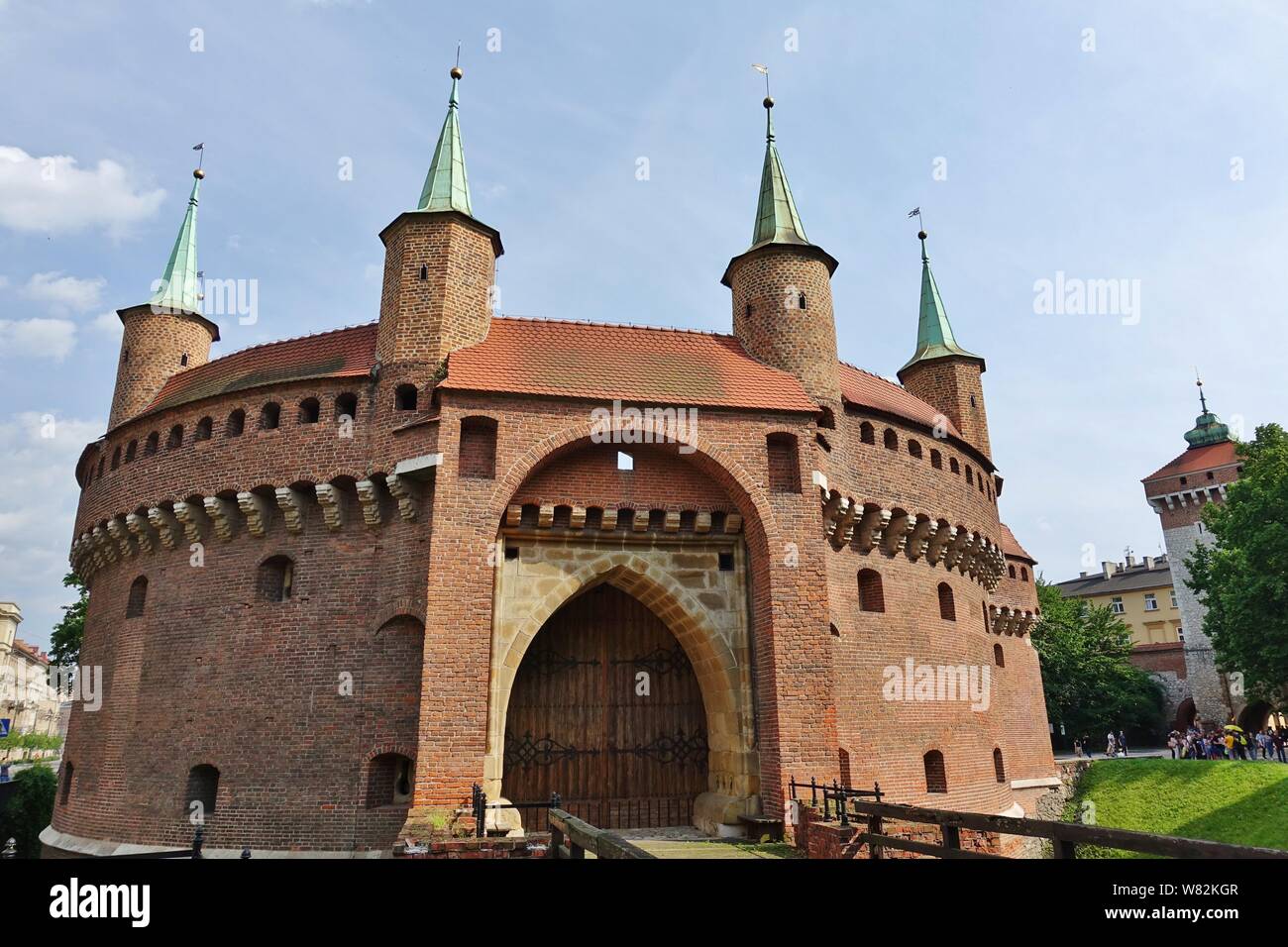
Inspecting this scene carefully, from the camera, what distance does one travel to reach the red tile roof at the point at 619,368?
51.7 feet

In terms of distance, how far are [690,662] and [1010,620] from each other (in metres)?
15.9

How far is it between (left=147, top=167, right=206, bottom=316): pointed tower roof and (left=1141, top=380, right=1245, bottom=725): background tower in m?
50.1

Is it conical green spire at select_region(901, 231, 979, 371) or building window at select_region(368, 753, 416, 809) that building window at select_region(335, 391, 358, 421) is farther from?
conical green spire at select_region(901, 231, 979, 371)

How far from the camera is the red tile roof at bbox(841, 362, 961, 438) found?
19.3 metres

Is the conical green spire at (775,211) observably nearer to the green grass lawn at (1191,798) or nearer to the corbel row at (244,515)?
the corbel row at (244,515)

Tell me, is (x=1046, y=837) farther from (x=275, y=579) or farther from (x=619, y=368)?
(x=275, y=579)

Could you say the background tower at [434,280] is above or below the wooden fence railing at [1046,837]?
above

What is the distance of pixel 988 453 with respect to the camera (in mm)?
25812

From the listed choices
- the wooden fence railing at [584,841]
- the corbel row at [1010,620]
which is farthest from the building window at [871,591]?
the wooden fence railing at [584,841]

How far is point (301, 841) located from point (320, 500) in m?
6.16

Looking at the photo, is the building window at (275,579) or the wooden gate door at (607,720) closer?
the wooden gate door at (607,720)

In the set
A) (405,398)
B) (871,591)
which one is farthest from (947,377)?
(405,398)

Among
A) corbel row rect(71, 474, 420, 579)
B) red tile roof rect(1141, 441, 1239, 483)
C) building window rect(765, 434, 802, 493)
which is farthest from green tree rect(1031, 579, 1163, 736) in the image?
corbel row rect(71, 474, 420, 579)

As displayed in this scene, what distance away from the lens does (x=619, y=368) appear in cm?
1664
